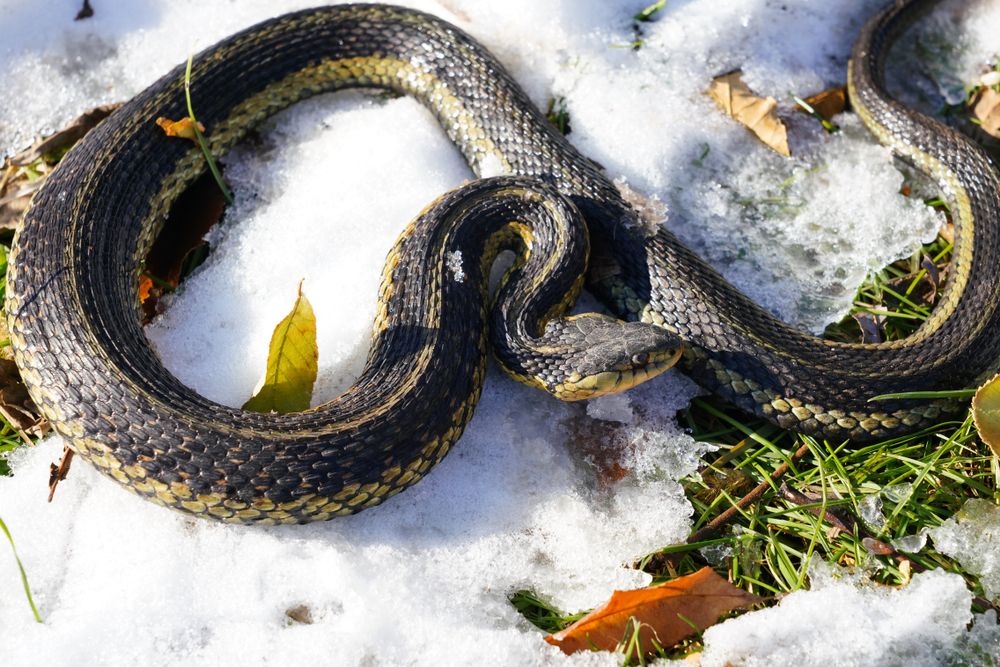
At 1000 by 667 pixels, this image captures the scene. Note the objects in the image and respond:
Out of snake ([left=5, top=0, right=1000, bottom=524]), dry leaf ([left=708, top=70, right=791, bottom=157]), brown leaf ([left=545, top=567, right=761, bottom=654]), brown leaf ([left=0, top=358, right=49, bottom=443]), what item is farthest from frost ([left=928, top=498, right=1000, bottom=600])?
brown leaf ([left=0, top=358, right=49, bottom=443])

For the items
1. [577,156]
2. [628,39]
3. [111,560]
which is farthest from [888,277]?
[111,560]

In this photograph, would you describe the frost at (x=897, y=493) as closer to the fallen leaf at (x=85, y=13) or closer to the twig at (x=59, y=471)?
the twig at (x=59, y=471)

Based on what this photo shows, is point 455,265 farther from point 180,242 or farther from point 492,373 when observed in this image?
point 180,242

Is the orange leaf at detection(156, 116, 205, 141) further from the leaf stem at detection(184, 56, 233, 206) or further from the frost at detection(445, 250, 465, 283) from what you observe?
the frost at detection(445, 250, 465, 283)

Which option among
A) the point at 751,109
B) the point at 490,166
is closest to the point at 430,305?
the point at 490,166

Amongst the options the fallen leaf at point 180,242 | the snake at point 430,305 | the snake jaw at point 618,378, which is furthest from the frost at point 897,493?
the fallen leaf at point 180,242

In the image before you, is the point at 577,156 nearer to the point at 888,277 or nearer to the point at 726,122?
the point at 726,122
